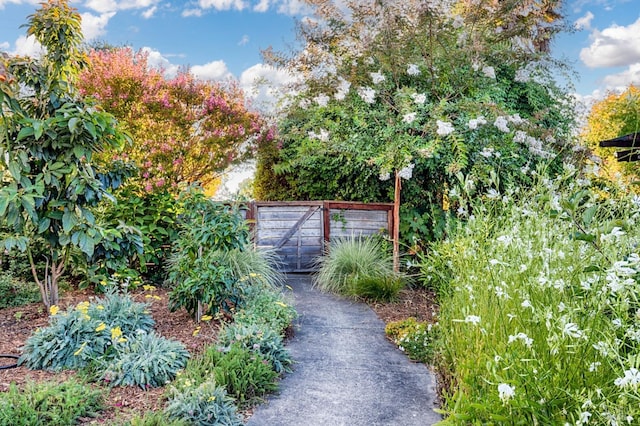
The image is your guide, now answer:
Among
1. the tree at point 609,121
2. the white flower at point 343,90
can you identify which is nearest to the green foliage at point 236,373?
the white flower at point 343,90

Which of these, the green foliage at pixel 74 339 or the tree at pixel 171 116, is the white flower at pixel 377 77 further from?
the green foliage at pixel 74 339

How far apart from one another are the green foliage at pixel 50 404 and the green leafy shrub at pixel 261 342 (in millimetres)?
986

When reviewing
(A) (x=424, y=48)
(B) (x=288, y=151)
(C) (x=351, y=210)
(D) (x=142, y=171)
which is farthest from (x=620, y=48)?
(D) (x=142, y=171)

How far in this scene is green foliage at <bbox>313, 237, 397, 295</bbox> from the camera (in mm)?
5758

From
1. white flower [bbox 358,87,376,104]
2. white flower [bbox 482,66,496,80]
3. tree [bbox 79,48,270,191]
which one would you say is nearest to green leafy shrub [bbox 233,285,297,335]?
white flower [bbox 358,87,376,104]

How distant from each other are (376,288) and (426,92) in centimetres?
241

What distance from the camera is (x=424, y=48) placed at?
17.3ft

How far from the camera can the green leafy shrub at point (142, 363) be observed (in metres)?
2.80

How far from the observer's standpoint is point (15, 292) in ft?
15.5

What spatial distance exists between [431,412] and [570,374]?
1.06 meters

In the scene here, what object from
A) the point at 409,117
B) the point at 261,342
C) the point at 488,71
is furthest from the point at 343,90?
the point at 261,342

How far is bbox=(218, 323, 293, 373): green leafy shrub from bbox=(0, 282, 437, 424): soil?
0.21m

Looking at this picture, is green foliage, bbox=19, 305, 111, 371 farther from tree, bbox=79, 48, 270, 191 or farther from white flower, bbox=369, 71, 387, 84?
white flower, bbox=369, 71, 387, 84

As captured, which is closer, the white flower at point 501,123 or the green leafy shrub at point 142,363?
the green leafy shrub at point 142,363
